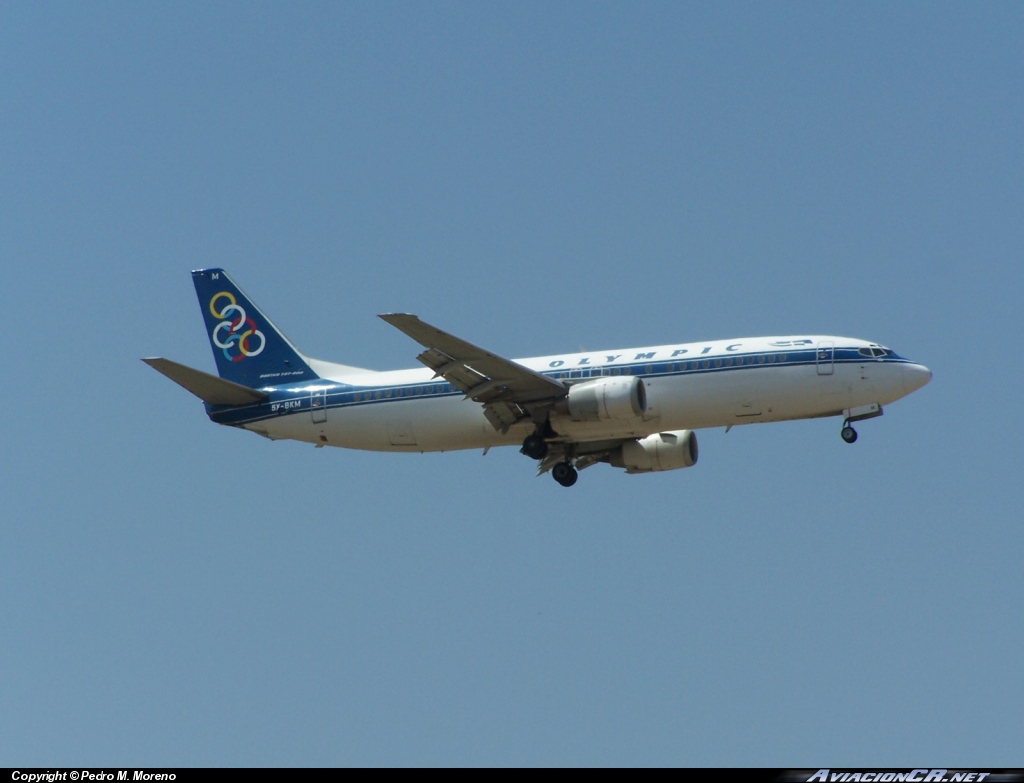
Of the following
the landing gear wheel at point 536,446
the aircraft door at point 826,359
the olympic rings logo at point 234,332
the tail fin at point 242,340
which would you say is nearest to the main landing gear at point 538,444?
the landing gear wheel at point 536,446

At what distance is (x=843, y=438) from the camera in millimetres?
42688

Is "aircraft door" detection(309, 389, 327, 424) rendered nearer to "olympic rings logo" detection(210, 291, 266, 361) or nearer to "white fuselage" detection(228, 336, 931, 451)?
"white fuselage" detection(228, 336, 931, 451)

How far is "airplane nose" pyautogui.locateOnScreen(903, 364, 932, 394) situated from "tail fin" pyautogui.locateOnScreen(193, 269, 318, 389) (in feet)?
61.1

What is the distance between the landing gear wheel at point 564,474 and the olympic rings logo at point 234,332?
437 inches

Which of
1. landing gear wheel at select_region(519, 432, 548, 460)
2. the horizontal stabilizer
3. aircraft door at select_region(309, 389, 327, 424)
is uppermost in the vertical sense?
the horizontal stabilizer

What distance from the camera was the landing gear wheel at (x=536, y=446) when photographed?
4500 cm

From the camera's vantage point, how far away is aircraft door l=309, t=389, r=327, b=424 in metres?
46.4

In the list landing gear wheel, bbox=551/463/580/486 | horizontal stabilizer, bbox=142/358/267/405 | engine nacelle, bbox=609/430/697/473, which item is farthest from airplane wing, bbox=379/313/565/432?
horizontal stabilizer, bbox=142/358/267/405

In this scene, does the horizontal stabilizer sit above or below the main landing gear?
above

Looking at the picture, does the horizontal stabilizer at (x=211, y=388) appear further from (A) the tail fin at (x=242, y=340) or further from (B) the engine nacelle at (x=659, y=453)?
(B) the engine nacelle at (x=659, y=453)

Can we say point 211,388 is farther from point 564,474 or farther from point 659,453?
point 659,453
